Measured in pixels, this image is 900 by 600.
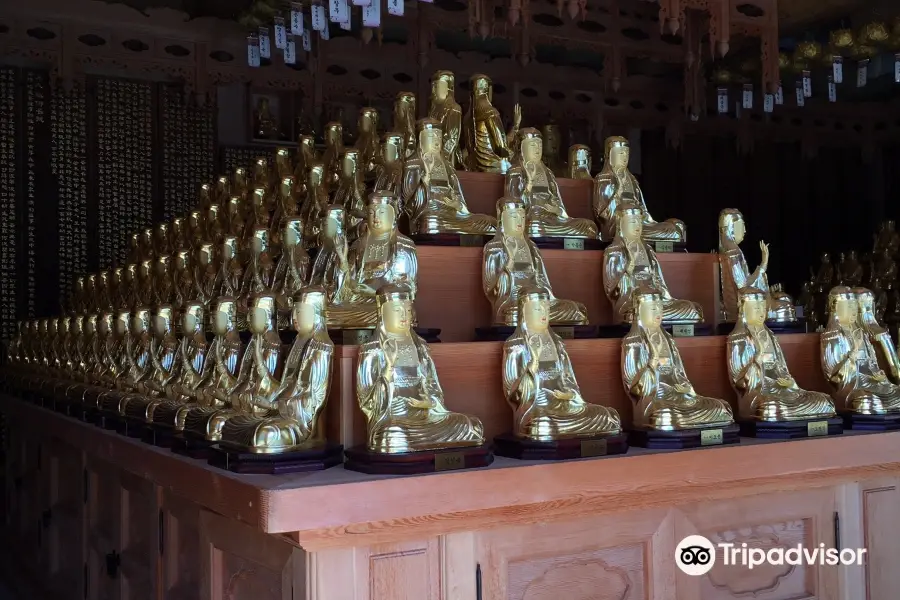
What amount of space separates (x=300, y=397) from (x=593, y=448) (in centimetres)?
63

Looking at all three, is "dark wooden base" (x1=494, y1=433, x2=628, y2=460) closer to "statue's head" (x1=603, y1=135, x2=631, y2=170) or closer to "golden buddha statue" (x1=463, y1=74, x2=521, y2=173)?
"statue's head" (x1=603, y1=135, x2=631, y2=170)

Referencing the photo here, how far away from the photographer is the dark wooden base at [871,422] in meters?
2.37

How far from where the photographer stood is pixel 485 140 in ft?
11.1

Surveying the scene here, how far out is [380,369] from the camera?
1.87 m

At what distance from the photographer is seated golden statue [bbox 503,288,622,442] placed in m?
1.98

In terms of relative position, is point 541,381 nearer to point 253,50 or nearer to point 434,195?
point 434,195

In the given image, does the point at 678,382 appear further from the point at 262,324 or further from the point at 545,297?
the point at 262,324

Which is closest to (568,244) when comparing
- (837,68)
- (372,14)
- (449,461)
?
(449,461)

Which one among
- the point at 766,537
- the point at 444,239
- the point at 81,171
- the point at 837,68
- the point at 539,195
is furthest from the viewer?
the point at 837,68

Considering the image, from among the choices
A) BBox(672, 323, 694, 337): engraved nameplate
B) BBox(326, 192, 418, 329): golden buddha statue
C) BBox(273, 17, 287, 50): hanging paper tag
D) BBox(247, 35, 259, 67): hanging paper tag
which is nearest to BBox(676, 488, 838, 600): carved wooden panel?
BBox(672, 323, 694, 337): engraved nameplate

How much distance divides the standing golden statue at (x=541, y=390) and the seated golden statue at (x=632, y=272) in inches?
20.1

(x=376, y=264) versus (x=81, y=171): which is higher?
(x=81, y=171)

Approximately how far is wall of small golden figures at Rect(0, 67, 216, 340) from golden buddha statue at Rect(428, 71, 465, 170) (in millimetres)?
2807

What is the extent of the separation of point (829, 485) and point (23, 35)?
484 cm
